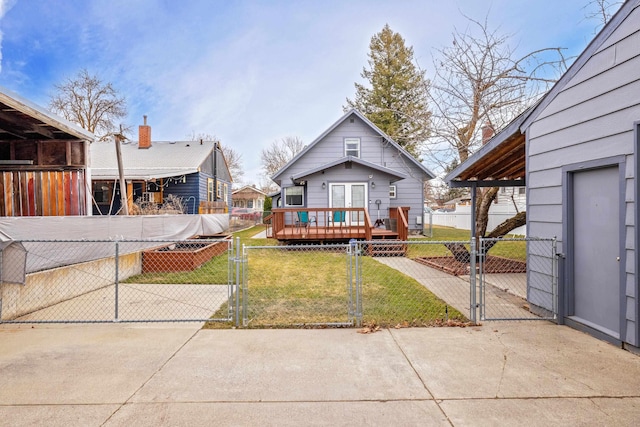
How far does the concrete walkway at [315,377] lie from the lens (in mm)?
2713

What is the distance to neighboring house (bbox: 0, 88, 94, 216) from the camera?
23.1 feet

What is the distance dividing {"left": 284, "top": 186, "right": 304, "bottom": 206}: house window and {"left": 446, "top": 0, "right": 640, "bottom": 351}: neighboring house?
1341cm

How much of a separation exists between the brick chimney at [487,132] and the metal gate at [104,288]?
829cm

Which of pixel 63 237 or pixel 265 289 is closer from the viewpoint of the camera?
pixel 63 237

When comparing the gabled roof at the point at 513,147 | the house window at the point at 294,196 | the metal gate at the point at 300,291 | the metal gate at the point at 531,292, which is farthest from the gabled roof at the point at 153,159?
the metal gate at the point at 531,292

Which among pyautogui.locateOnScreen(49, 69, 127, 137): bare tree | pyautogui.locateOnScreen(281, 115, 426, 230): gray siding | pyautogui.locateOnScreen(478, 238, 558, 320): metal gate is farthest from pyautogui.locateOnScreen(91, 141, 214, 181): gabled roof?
pyautogui.locateOnScreen(478, 238, 558, 320): metal gate

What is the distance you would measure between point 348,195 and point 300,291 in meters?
8.70

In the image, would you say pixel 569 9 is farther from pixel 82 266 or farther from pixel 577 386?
pixel 82 266

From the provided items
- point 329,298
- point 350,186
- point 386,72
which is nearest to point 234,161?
point 386,72

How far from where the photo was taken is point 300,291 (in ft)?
22.0

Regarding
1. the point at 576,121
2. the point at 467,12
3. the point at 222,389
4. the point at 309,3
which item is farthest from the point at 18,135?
the point at 467,12

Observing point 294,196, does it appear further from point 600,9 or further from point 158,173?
point 600,9

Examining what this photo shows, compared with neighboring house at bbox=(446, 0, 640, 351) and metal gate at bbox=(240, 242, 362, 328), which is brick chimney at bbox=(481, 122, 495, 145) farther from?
metal gate at bbox=(240, 242, 362, 328)

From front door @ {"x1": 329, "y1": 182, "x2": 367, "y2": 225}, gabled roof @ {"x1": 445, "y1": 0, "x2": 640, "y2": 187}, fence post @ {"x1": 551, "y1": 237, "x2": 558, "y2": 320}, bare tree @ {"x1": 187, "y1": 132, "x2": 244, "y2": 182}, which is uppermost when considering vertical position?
bare tree @ {"x1": 187, "y1": 132, "x2": 244, "y2": 182}
